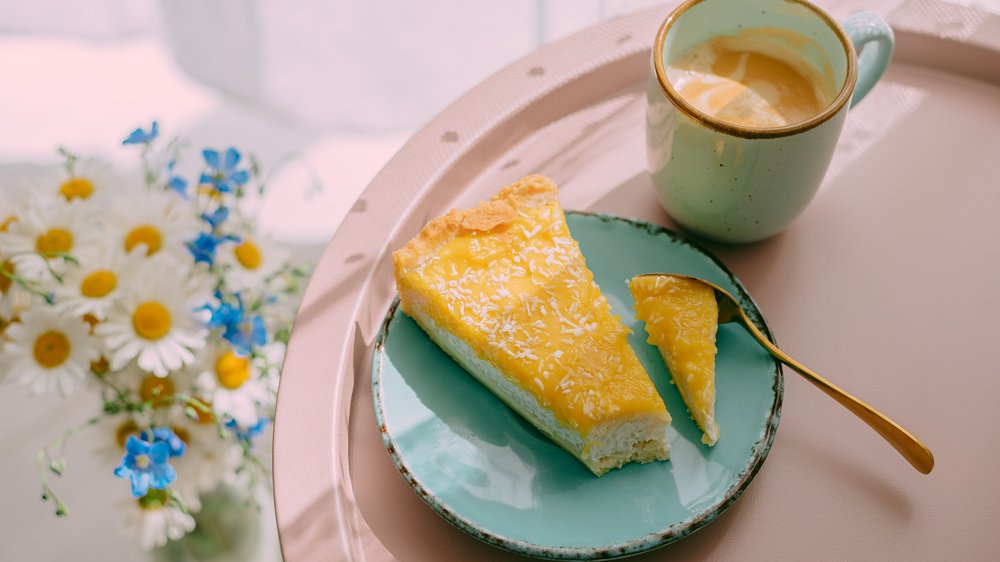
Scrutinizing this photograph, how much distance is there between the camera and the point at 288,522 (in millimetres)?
871

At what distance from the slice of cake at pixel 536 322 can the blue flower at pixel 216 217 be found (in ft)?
0.63

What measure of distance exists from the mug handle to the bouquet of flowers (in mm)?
659

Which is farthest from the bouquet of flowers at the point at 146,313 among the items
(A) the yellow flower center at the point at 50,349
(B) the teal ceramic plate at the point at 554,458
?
(B) the teal ceramic plate at the point at 554,458

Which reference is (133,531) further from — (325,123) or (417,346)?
(325,123)

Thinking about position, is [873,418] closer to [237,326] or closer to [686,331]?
[686,331]

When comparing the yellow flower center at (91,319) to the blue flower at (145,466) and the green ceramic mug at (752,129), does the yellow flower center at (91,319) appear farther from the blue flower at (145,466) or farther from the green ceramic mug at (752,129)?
the green ceramic mug at (752,129)

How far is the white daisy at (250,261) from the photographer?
98cm

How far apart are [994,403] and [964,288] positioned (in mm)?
139

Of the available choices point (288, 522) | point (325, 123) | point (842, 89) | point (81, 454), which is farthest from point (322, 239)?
point (842, 89)

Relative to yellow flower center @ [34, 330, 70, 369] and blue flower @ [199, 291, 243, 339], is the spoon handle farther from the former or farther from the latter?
yellow flower center @ [34, 330, 70, 369]

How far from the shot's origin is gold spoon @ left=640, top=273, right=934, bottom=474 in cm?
83

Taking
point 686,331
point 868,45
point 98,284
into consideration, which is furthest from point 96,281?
point 868,45

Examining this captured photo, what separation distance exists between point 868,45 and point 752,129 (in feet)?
0.70

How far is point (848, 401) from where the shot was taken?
33.9 inches
